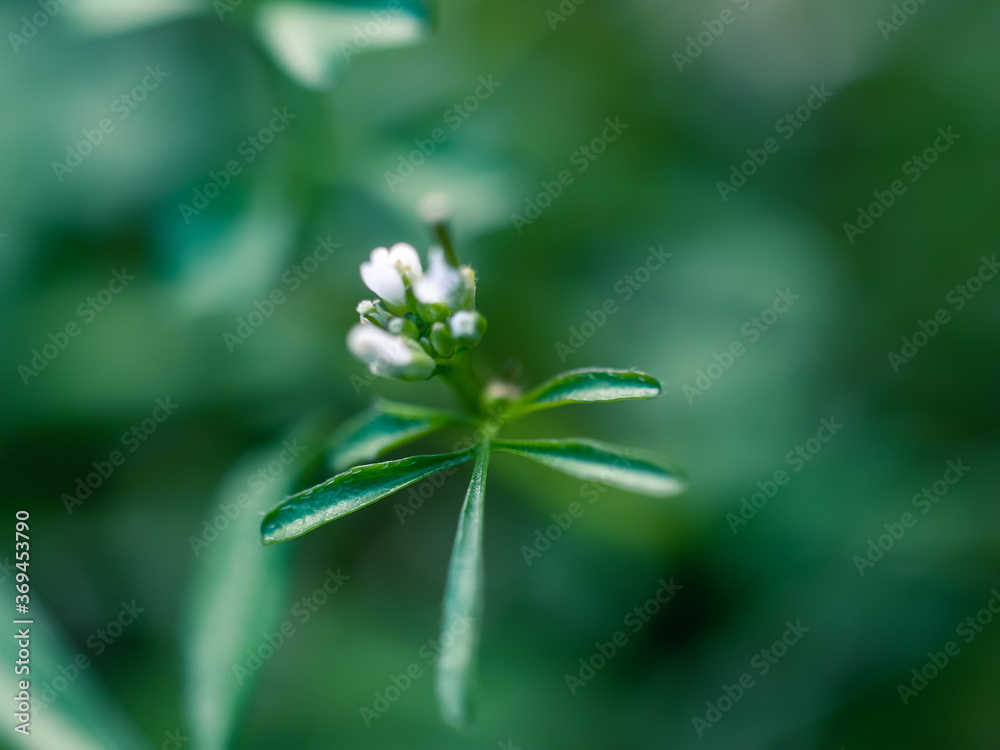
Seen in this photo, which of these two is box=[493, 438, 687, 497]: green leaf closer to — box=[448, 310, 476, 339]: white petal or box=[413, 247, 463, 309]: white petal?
box=[448, 310, 476, 339]: white petal

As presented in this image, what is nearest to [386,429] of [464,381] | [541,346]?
[464,381]

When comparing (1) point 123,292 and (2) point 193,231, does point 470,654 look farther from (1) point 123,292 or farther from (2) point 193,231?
(1) point 123,292

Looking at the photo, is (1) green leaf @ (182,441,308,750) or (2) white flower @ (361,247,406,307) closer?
(2) white flower @ (361,247,406,307)

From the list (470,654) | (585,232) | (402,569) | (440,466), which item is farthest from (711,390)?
(470,654)

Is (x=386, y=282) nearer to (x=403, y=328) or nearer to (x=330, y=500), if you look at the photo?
(x=403, y=328)

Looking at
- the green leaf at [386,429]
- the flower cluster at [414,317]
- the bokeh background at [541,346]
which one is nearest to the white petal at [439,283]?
the flower cluster at [414,317]

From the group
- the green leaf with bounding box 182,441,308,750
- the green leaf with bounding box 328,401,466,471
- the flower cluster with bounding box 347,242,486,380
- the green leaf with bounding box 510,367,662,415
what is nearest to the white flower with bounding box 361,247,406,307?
the flower cluster with bounding box 347,242,486,380
